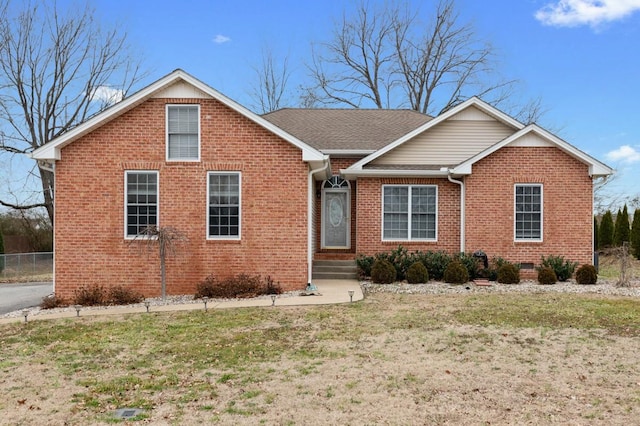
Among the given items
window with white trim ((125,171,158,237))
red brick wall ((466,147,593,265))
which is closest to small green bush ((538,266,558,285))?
red brick wall ((466,147,593,265))

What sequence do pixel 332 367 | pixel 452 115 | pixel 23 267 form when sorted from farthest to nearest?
pixel 23 267 < pixel 452 115 < pixel 332 367

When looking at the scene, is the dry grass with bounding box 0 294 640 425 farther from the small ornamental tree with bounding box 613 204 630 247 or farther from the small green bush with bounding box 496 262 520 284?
the small ornamental tree with bounding box 613 204 630 247

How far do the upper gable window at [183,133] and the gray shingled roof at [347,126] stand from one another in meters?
5.21

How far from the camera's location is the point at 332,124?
19.7m

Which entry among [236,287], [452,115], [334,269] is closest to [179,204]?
[236,287]

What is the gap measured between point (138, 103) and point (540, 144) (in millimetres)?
11479

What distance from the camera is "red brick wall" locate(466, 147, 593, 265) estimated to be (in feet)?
50.1

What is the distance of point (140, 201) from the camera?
42.1 ft

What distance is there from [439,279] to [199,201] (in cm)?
726

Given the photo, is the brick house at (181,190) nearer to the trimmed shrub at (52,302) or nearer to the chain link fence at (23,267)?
the trimmed shrub at (52,302)

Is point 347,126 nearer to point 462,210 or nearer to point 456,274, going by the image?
point 462,210

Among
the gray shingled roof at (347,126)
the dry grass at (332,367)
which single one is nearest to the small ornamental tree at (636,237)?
the gray shingled roof at (347,126)

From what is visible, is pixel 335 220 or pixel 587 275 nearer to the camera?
pixel 587 275

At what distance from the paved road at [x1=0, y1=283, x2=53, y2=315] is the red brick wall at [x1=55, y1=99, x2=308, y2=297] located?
4.50ft
